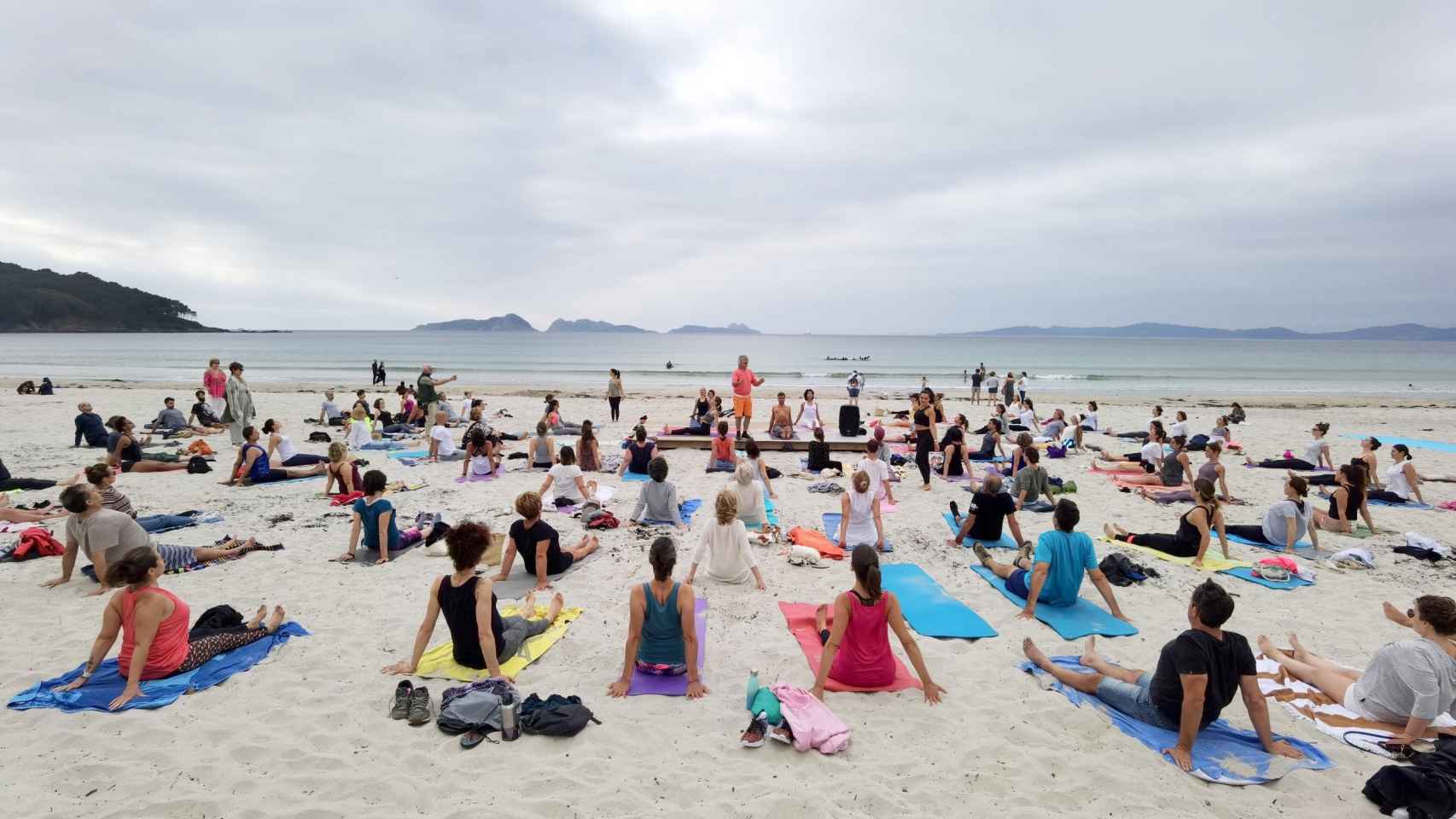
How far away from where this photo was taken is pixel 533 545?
6.49 m

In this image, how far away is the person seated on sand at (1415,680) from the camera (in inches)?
160

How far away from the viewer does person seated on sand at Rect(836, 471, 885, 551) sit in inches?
301

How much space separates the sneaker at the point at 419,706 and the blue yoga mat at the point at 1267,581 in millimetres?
7691

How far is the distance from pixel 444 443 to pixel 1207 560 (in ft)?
39.6

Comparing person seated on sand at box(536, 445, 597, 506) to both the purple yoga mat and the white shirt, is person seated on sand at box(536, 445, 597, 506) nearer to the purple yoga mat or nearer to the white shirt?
the white shirt

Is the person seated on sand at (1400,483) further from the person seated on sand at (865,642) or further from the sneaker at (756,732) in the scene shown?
the sneaker at (756,732)

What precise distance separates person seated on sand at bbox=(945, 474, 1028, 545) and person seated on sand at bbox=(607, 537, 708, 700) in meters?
4.45

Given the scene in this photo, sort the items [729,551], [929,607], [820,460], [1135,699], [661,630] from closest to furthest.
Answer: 1. [1135,699]
2. [661,630]
3. [929,607]
4. [729,551]
5. [820,460]

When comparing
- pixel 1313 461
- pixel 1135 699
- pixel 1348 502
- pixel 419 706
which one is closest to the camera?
pixel 419 706

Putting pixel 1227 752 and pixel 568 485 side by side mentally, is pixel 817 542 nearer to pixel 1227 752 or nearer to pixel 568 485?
pixel 568 485

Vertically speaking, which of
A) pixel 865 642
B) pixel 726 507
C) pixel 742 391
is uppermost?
pixel 742 391

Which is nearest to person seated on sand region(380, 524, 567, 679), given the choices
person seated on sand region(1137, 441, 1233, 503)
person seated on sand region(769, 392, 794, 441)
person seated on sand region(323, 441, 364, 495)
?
person seated on sand region(323, 441, 364, 495)

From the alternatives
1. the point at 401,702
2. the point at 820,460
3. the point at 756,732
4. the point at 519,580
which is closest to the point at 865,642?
the point at 756,732

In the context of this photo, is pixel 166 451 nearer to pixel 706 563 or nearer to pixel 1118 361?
pixel 706 563
